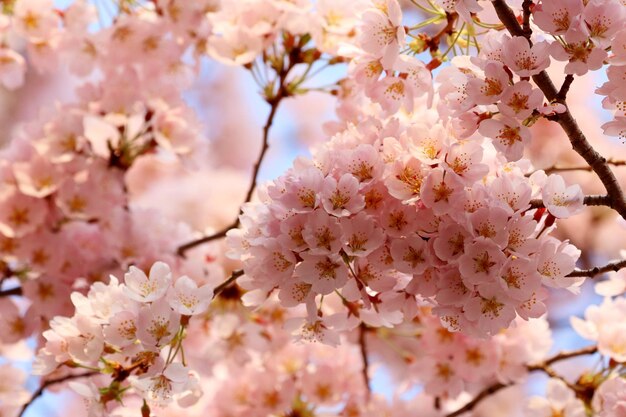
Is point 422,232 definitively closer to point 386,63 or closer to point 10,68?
point 386,63

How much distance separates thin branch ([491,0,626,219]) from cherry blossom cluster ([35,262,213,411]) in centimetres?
43

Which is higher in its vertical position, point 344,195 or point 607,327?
point 344,195

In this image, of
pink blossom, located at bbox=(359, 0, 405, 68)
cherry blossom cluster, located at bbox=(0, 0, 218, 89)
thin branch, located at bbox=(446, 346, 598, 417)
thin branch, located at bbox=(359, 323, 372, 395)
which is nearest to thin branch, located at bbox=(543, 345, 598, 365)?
thin branch, located at bbox=(446, 346, 598, 417)

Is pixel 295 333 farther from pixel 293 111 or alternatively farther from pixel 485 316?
pixel 293 111

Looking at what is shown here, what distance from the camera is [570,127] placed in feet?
3.07

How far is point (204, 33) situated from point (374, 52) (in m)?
0.66

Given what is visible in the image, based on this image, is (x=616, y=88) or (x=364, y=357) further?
(x=364, y=357)

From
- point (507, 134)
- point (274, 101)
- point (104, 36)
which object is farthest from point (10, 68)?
point (507, 134)

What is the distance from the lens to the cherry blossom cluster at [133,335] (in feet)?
3.20

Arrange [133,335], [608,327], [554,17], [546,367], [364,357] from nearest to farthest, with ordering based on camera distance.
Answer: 1. [554,17]
2. [133,335]
3. [608,327]
4. [546,367]
5. [364,357]

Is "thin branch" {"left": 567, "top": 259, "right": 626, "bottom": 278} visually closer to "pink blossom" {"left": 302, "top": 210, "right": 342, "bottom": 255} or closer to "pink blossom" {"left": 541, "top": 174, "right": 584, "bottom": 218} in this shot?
"pink blossom" {"left": 541, "top": 174, "right": 584, "bottom": 218}

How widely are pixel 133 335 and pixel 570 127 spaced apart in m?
0.53

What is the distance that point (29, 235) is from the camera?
162 centimetres

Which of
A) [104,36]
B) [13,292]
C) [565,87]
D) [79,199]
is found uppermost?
[565,87]
